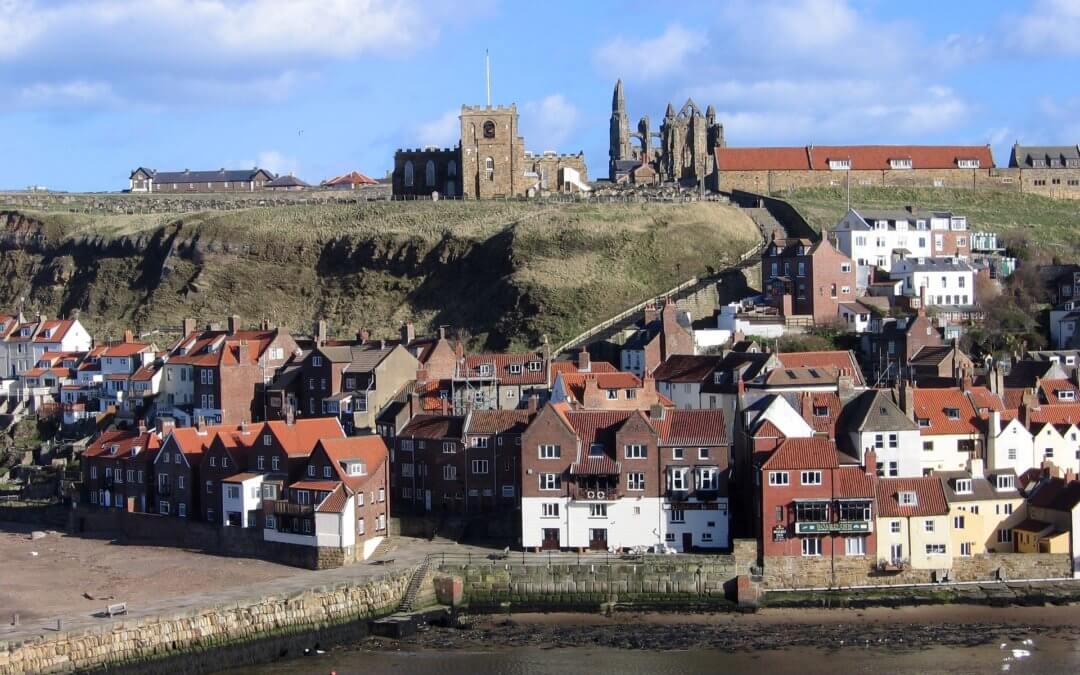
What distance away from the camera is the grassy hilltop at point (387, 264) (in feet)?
280

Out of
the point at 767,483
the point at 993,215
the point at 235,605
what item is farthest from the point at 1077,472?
the point at 993,215

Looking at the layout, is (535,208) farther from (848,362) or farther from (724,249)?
(848,362)

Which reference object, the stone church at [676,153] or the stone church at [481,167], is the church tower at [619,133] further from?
the stone church at [481,167]

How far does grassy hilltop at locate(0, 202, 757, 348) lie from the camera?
8544cm

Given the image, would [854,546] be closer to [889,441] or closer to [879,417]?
[889,441]

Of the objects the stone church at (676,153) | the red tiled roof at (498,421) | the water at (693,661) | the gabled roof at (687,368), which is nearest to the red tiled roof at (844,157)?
the stone church at (676,153)

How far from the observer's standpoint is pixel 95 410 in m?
79.8

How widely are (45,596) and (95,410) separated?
30623 mm

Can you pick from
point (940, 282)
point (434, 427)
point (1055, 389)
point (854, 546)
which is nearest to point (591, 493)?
point (434, 427)

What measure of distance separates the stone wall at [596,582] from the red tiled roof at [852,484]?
154 inches

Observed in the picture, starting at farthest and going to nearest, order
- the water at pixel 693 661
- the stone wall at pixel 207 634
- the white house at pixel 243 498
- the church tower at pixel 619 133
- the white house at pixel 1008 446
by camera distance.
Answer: the church tower at pixel 619 133 < the white house at pixel 243 498 < the white house at pixel 1008 446 < the water at pixel 693 661 < the stone wall at pixel 207 634

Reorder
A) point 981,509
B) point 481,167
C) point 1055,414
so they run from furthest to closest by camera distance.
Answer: point 481,167, point 1055,414, point 981,509

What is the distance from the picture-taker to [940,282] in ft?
268

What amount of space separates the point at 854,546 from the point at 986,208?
59.8 metres
